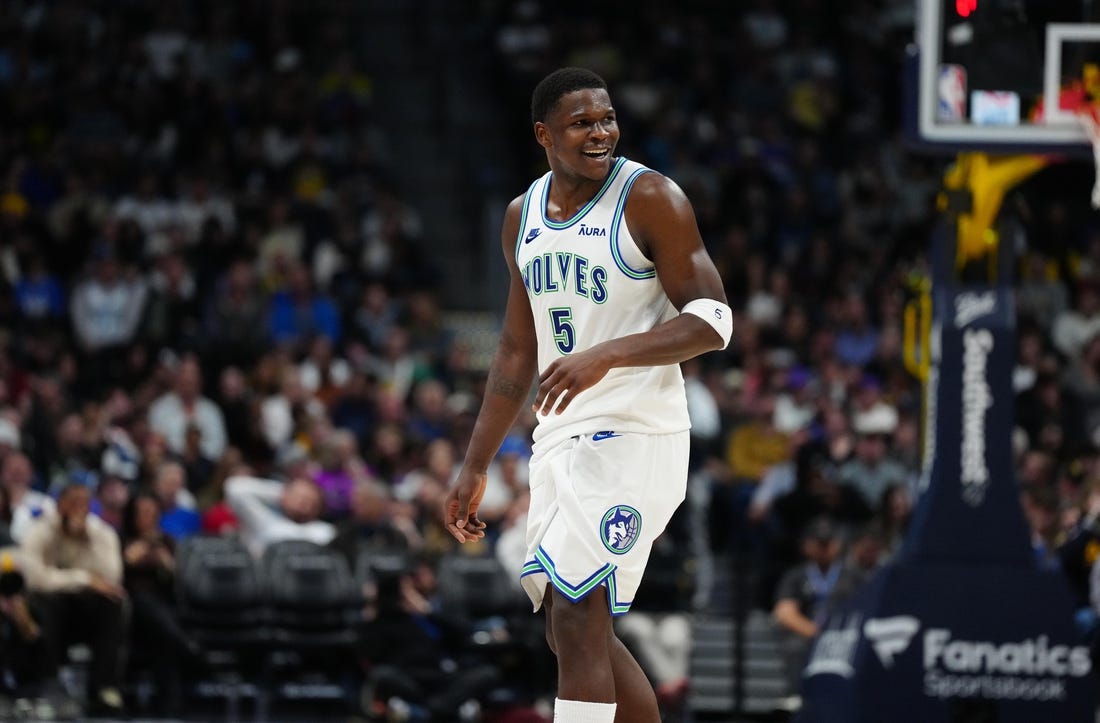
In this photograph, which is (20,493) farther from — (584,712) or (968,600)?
(584,712)

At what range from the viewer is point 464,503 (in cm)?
624

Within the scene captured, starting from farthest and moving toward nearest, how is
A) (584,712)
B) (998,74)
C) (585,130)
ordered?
(998,74), (585,130), (584,712)

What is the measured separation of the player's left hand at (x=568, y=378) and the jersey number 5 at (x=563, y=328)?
1.84ft

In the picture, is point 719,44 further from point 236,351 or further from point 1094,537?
point 1094,537

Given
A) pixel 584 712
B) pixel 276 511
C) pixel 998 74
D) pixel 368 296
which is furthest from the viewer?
pixel 368 296

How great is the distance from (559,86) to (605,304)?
2.43ft

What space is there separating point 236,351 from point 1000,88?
365 inches

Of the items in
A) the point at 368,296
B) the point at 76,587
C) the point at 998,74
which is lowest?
the point at 76,587

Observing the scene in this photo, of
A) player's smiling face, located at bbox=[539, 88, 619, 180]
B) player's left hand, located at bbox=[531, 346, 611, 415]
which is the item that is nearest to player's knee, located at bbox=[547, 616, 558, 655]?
player's left hand, located at bbox=[531, 346, 611, 415]

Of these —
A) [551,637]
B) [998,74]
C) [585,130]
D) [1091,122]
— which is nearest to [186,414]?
[998,74]

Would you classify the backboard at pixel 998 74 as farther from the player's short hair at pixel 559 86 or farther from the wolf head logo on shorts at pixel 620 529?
the wolf head logo on shorts at pixel 620 529

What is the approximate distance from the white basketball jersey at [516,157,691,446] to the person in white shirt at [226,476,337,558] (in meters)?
7.65

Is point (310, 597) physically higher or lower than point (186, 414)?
lower

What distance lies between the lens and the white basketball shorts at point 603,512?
5.75 meters
